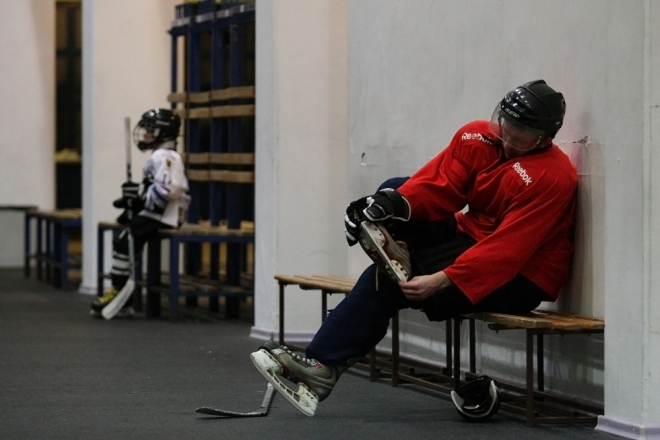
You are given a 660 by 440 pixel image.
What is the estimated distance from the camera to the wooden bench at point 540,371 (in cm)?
511

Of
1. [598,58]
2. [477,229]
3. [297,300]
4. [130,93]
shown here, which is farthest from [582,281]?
[130,93]

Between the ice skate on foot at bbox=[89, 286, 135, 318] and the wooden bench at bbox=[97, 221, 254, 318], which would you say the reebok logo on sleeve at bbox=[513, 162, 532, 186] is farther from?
the ice skate on foot at bbox=[89, 286, 135, 318]

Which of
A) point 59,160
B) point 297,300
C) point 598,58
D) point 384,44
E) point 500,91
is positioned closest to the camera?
point 598,58

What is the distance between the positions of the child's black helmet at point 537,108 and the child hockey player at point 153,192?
4793 millimetres

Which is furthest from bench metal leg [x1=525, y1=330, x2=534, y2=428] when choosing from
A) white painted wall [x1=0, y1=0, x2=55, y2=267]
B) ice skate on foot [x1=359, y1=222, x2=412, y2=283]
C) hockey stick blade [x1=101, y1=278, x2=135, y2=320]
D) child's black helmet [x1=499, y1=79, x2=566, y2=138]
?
white painted wall [x1=0, y1=0, x2=55, y2=267]

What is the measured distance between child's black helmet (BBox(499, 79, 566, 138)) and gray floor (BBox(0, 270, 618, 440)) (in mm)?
1207

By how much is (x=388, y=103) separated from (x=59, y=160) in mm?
11184

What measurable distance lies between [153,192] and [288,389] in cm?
467

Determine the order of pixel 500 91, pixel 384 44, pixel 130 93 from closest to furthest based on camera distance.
→ 1. pixel 500 91
2. pixel 384 44
3. pixel 130 93

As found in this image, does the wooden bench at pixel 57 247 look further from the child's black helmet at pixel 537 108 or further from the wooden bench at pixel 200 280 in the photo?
the child's black helmet at pixel 537 108

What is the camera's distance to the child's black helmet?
5.27 m

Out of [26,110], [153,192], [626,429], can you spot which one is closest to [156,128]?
[153,192]

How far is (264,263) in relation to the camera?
871 centimetres

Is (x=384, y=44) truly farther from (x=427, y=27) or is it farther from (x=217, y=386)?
(x=217, y=386)
